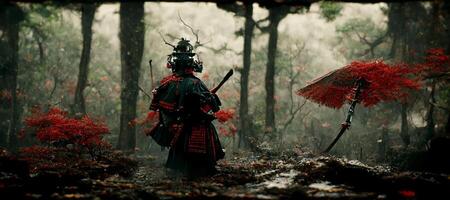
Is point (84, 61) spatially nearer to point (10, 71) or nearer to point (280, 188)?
point (10, 71)

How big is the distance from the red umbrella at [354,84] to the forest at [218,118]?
0.03m

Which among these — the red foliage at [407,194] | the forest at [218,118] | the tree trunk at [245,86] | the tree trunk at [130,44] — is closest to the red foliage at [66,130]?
the forest at [218,118]

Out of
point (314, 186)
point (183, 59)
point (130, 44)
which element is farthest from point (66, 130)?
point (314, 186)

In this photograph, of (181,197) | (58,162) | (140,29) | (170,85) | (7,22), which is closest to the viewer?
(181,197)

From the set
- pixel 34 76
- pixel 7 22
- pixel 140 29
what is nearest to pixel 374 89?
pixel 140 29

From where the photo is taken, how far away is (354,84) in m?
11.6

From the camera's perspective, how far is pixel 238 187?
793cm

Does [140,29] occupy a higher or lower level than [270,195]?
higher

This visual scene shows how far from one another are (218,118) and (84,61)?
6108mm

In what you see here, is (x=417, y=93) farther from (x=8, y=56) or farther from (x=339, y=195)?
(x=8, y=56)

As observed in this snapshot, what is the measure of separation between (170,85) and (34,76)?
17490 millimetres

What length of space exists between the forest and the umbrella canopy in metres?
0.03

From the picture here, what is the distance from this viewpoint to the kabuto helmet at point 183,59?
33.0 ft

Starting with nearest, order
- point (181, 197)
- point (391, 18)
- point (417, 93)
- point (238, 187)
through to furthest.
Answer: point (181, 197), point (238, 187), point (417, 93), point (391, 18)
